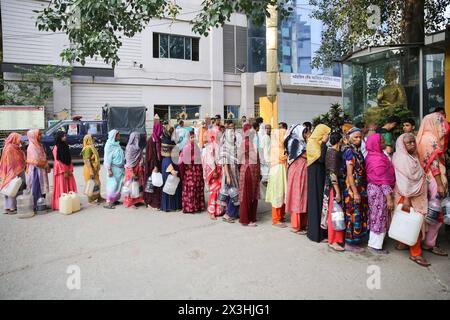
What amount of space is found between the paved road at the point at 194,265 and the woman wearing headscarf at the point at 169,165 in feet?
2.83

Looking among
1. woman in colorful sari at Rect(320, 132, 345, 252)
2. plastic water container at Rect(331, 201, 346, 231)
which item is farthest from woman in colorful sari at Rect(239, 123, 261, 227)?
plastic water container at Rect(331, 201, 346, 231)

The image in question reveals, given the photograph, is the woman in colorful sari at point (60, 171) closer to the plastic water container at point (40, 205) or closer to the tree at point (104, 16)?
the plastic water container at point (40, 205)

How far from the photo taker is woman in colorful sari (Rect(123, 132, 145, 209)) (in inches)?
260

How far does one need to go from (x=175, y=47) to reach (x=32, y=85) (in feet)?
24.5

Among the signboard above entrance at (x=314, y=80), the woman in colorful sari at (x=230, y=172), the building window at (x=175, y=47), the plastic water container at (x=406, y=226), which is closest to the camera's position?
the plastic water container at (x=406, y=226)

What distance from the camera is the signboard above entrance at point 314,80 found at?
22.7 metres

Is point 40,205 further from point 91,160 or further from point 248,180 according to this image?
point 248,180

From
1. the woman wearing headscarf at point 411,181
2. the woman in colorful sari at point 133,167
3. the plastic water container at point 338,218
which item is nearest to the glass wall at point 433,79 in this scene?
the woman wearing headscarf at point 411,181

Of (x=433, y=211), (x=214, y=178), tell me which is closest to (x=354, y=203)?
(x=433, y=211)

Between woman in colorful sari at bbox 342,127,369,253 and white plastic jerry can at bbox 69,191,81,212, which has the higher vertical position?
woman in colorful sari at bbox 342,127,369,253

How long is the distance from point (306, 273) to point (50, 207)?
5127 millimetres

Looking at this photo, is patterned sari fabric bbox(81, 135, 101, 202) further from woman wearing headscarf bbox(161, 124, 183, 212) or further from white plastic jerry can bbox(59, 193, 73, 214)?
woman wearing headscarf bbox(161, 124, 183, 212)

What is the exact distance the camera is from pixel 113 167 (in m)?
6.75

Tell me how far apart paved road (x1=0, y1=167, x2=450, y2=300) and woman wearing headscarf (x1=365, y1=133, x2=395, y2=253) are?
34cm
